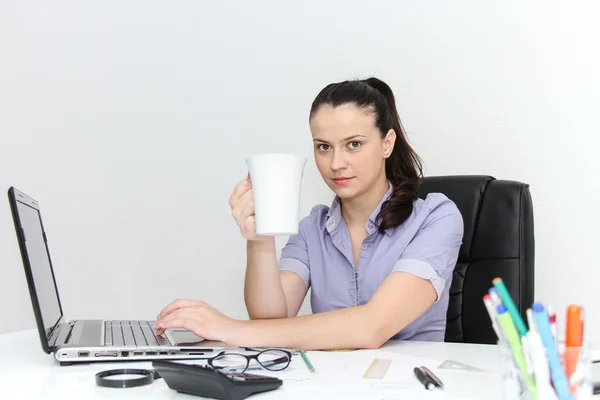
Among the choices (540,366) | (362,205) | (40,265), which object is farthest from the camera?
(362,205)

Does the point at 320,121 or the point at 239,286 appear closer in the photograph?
the point at 320,121

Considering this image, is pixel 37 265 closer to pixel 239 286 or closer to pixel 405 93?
pixel 239 286

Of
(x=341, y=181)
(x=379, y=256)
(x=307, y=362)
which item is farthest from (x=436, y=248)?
(x=307, y=362)

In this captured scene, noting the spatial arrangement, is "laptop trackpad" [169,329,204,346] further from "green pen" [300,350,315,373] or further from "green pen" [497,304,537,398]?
"green pen" [497,304,537,398]

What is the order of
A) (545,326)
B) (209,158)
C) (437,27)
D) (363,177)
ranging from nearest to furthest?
1. (545,326)
2. (363,177)
3. (437,27)
4. (209,158)

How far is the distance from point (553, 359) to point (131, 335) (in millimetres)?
837

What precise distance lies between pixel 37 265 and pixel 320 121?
2.42 ft

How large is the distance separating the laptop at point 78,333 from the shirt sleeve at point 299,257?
421 millimetres

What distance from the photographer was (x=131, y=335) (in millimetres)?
1301

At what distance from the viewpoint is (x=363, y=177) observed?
1.68m

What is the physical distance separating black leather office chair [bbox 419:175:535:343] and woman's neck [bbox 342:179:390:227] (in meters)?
0.18

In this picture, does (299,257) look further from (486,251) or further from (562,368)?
(562,368)

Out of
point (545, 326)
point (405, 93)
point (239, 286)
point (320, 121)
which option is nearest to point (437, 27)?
point (405, 93)

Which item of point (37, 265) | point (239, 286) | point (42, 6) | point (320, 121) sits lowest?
point (239, 286)
